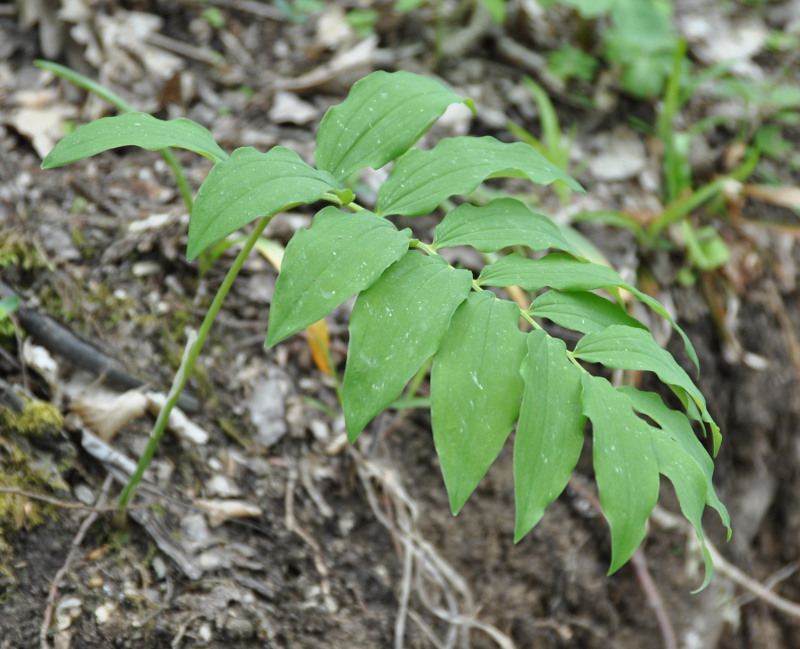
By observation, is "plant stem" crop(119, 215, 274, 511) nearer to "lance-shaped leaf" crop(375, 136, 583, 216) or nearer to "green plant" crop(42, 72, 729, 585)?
"green plant" crop(42, 72, 729, 585)

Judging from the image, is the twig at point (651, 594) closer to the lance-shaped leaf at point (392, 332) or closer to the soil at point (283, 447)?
the soil at point (283, 447)

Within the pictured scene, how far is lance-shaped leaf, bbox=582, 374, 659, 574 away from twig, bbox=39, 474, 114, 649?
106 cm

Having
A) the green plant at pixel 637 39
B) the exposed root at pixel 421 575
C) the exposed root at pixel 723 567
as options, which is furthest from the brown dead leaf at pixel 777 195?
the exposed root at pixel 421 575

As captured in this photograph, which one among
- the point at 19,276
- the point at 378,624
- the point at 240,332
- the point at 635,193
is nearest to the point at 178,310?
the point at 240,332

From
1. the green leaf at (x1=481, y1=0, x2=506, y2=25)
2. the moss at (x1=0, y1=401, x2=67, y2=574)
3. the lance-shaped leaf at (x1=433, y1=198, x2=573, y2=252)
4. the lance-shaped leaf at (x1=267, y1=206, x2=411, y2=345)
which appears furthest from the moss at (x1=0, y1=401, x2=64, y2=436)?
the green leaf at (x1=481, y1=0, x2=506, y2=25)

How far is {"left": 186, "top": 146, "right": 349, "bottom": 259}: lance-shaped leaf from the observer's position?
3.51ft

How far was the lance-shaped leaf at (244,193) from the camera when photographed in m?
1.07

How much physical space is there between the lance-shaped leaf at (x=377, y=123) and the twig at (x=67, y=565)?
0.89 meters

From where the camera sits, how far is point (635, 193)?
284cm

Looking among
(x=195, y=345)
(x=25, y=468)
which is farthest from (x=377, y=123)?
(x=25, y=468)

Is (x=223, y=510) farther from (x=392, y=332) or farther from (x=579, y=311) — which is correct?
(x=579, y=311)

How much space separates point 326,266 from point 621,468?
1.64 ft

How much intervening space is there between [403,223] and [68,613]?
1.47 m

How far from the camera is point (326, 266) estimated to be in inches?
42.4
